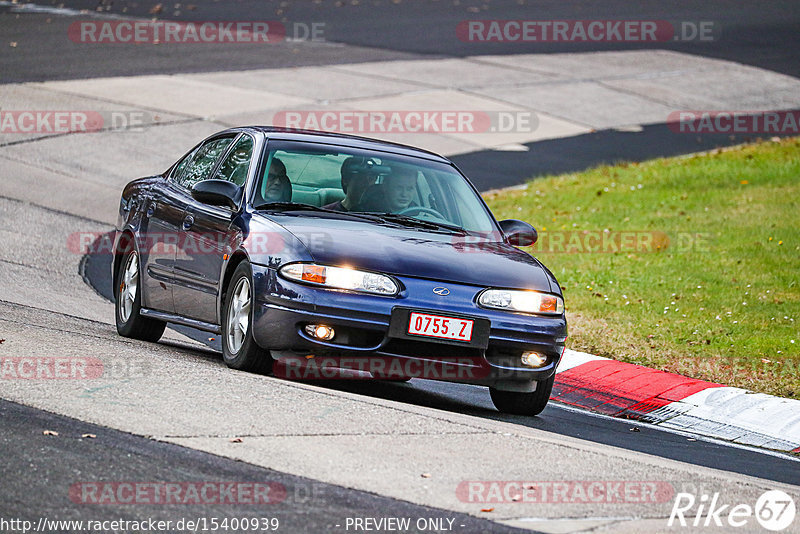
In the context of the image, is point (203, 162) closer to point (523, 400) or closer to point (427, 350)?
point (427, 350)

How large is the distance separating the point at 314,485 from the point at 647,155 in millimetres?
17474

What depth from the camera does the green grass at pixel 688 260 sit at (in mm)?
10672

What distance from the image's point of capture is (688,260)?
14406mm

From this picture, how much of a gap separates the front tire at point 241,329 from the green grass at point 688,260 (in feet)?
12.1

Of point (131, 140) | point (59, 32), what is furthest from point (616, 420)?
point (59, 32)

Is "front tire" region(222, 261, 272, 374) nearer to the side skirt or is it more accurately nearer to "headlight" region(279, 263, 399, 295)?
the side skirt

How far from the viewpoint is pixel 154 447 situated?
5.88 meters

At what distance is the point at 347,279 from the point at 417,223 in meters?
1.16

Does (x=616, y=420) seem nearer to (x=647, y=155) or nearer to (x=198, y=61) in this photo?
(x=647, y=155)
